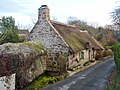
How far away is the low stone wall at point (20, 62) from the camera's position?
543 inches

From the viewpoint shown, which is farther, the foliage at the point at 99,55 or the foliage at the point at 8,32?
the foliage at the point at 99,55

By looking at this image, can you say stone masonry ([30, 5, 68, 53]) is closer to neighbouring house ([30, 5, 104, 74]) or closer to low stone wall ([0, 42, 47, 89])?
neighbouring house ([30, 5, 104, 74])

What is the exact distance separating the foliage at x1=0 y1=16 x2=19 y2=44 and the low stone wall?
1305 cm

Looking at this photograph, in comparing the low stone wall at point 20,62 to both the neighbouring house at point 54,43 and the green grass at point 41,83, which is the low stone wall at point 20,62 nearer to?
the green grass at point 41,83

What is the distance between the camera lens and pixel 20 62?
49.2 ft

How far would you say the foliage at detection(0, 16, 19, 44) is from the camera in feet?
100

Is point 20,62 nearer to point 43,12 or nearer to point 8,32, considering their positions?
point 43,12

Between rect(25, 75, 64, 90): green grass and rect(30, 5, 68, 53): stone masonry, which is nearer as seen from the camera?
rect(25, 75, 64, 90): green grass

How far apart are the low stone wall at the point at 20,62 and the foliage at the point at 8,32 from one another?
42.8ft

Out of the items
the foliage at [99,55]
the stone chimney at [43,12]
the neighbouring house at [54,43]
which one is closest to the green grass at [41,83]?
the neighbouring house at [54,43]

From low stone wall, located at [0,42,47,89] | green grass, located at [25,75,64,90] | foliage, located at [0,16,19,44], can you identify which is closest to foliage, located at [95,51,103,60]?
foliage, located at [0,16,19,44]

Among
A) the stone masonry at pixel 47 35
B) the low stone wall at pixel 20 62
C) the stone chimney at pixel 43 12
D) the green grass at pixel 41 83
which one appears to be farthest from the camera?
the stone chimney at pixel 43 12

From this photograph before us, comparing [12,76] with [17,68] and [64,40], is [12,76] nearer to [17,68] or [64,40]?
[17,68]

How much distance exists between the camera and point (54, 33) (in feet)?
75.1
